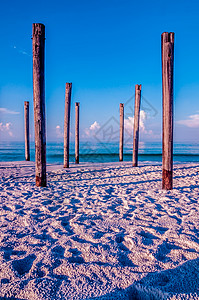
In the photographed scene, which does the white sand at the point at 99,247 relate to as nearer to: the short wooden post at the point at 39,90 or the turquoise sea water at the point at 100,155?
the short wooden post at the point at 39,90

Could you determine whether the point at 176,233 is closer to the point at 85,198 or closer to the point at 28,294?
the point at 28,294

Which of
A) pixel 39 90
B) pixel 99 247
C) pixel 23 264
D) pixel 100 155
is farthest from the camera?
pixel 100 155

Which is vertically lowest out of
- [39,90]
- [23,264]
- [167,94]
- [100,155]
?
[100,155]

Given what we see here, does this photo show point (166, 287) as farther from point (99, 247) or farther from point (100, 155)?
point (100, 155)

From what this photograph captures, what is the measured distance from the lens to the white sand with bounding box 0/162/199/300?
1.53 metres

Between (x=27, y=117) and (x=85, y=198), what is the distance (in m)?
8.75

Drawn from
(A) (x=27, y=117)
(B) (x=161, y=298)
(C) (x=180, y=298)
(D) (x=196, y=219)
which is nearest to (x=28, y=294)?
(B) (x=161, y=298)

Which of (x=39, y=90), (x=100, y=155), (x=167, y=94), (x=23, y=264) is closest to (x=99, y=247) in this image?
(x=23, y=264)

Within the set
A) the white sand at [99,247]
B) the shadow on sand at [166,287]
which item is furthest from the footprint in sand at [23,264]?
the shadow on sand at [166,287]

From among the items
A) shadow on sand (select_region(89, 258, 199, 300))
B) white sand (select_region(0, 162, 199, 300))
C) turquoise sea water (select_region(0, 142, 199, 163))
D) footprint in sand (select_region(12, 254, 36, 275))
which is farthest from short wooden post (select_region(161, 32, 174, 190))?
turquoise sea water (select_region(0, 142, 199, 163))

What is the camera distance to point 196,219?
10.0ft

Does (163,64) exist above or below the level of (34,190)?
above

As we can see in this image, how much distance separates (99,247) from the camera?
2.19 metres

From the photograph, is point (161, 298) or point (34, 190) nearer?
point (161, 298)
